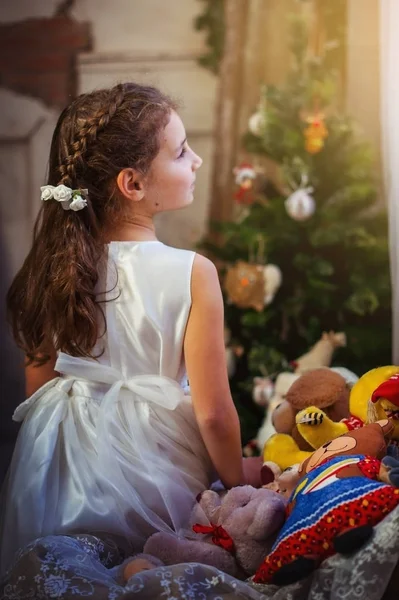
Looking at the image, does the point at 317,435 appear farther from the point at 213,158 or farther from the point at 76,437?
the point at 213,158

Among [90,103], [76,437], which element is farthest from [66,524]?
[90,103]

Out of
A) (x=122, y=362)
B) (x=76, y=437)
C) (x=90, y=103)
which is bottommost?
(x=76, y=437)

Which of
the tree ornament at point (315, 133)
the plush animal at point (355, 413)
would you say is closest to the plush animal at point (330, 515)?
the plush animal at point (355, 413)

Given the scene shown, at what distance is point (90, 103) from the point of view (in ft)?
5.17

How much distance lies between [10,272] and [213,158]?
3.12 feet

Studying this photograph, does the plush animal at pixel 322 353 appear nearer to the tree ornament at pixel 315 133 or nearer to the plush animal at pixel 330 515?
the tree ornament at pixel 315 133

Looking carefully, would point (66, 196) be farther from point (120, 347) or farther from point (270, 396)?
point (270, 396)

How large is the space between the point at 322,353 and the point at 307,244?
40 centimetres

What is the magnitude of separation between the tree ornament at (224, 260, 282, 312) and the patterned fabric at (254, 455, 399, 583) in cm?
145

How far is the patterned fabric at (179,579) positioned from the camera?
3.67ft

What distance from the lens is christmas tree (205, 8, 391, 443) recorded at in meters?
2.62

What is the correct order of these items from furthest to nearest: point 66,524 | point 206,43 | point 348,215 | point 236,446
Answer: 1. point 206,43
2. point 348,215
3. point 236,446
4. point 66,524

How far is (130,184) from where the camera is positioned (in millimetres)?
1568

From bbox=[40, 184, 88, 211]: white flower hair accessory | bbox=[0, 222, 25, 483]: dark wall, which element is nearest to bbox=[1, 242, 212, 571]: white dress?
bbox=[40, 184, 88, 211]: white flower hair accessory
